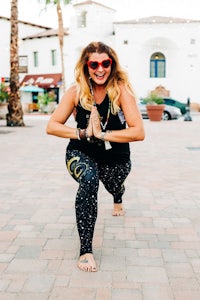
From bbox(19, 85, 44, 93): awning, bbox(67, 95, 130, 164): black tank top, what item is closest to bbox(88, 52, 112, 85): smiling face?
bbox(67, 95, 130, 164): black tank top

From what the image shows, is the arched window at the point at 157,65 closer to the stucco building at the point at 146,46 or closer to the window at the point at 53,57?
the stucco building at the point at 146,46

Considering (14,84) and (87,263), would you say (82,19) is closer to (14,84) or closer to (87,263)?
(14,84)

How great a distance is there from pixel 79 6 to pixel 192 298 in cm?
3547

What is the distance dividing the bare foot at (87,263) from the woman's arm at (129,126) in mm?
899

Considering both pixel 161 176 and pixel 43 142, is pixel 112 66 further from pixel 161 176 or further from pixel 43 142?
pixel 43 142

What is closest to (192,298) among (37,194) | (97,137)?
(97,137)

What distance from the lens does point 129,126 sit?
347 centimetres

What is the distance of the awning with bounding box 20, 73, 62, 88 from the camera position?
3738 cm

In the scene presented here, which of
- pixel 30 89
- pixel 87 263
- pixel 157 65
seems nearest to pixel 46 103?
pixel 30 89

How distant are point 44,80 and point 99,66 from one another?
116ft

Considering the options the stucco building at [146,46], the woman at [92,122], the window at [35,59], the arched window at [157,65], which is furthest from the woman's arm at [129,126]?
the window at [35,59]

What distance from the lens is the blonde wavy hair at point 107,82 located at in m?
3.46

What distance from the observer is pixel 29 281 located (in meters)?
3.07

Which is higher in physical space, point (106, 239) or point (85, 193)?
point (85, 193)
